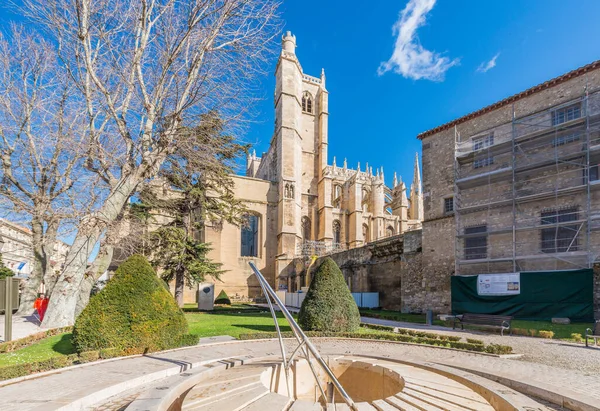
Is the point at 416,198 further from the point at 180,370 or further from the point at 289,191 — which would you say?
the point at 180,370

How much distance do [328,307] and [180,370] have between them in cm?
490

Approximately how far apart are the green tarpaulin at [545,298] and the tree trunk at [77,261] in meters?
14.6

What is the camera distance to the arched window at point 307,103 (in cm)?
3944

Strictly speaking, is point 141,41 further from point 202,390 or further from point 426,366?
point 426,366

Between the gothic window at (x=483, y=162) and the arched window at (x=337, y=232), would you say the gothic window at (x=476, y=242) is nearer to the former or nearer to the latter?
the gothic window at (x=483, y=162)

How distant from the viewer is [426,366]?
211 inches

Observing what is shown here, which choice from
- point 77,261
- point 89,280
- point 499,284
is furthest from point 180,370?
point 499,284

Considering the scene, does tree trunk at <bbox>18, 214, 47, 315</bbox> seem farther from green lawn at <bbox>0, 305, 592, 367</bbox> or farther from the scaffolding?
the scaffolding

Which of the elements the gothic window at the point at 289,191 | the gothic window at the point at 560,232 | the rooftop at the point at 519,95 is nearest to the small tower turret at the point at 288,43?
the gothic window at the point at 289,191

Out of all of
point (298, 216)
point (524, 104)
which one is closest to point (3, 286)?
point (524, 104)

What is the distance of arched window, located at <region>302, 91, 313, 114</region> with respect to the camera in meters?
39.4

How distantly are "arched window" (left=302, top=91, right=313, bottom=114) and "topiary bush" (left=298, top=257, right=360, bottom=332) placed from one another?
32.0m

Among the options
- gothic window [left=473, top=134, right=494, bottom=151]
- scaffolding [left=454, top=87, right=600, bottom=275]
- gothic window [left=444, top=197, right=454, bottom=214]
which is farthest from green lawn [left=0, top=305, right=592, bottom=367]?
gothic window [left=473, top=134, right=494, bottom=151]

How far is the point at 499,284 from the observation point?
576 inches
